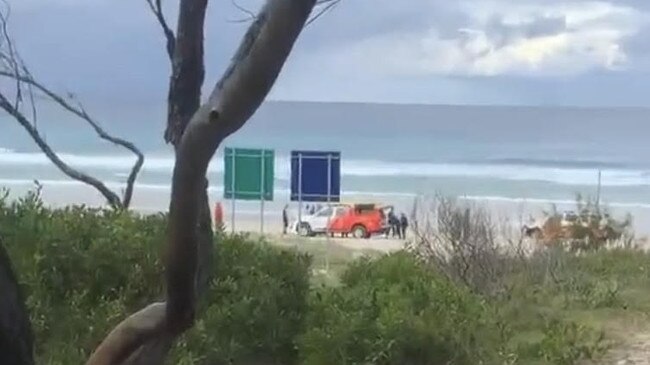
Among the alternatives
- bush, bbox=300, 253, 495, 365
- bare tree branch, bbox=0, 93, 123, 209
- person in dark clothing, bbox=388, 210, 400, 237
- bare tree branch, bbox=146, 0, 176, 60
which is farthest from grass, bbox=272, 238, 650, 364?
person in dark clothing, bbox=388, 210, 400, 237

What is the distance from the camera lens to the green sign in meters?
10.5

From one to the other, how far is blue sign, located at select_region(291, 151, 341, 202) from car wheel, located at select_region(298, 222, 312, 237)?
6.48m

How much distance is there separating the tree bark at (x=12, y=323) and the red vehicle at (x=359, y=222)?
17307 mm

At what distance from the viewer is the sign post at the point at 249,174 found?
34.4 ft

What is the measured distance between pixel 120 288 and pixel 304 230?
1366 centimetres

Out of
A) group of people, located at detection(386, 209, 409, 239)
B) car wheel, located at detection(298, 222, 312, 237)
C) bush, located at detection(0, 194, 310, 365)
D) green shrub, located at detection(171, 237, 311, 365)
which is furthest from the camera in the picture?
group of people, located at detection(386, 209, 409, 239)

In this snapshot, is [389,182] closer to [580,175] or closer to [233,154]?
[580,175]

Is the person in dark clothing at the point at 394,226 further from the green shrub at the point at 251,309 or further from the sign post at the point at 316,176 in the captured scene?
the green shrub at the point at 251,309

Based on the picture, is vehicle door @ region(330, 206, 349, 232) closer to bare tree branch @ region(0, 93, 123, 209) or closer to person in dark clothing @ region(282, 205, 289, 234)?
person in dark clothing @ region(282, 205, 289, 234)

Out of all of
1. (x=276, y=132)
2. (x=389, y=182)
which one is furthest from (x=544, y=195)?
(x=276, y=132)

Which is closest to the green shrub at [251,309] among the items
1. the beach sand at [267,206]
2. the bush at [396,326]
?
the bush at [396,326]

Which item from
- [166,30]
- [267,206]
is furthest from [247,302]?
[267,206]

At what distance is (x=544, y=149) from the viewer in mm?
38062

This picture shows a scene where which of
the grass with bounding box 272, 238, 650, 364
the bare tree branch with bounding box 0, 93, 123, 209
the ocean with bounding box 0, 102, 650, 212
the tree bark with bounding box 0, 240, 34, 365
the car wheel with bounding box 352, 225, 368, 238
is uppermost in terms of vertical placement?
the ocean with bounding box 0, 102, 650, 212
